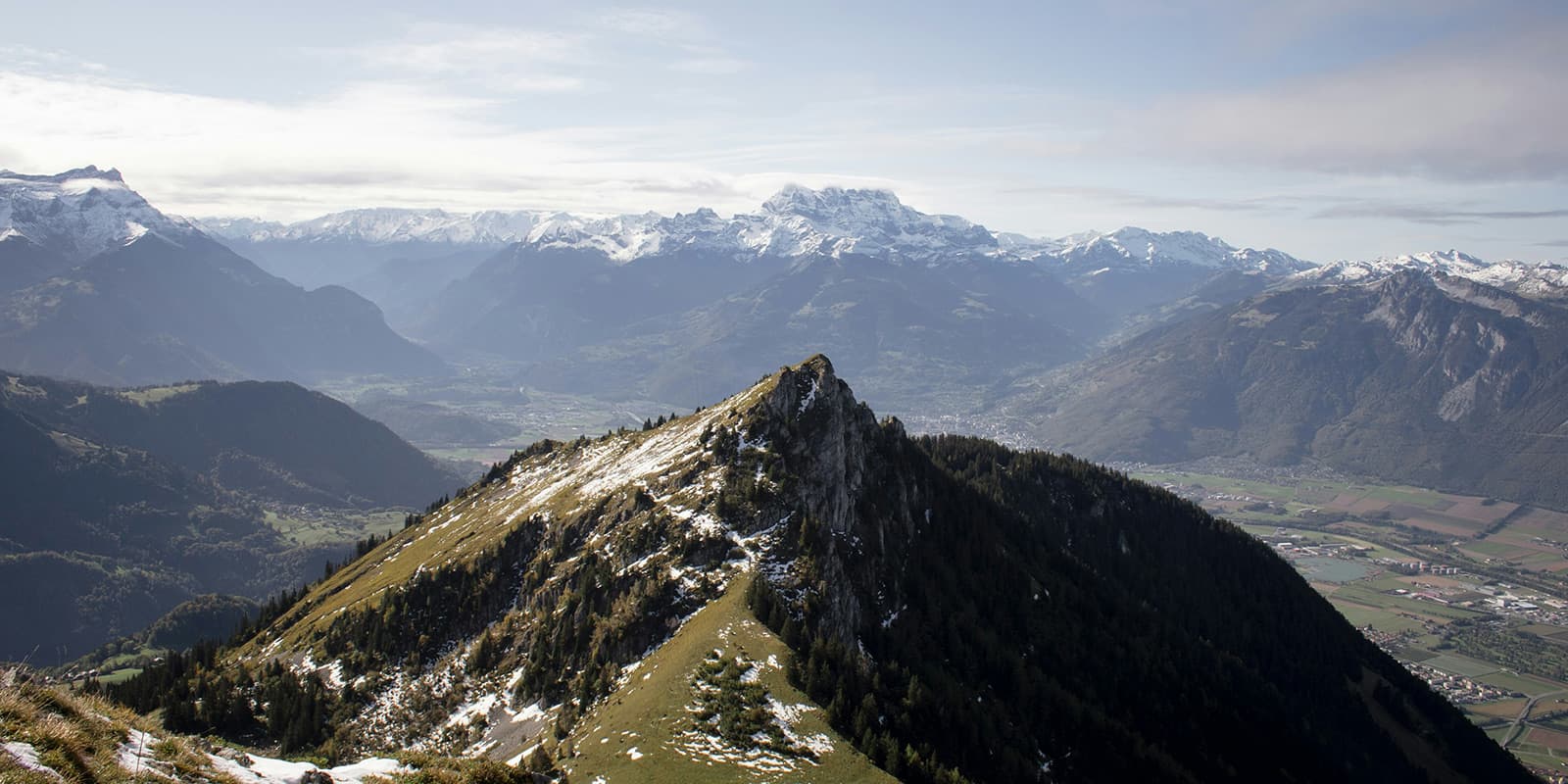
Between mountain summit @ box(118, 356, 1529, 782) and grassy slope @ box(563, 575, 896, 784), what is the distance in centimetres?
29

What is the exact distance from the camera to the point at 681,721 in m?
80.9

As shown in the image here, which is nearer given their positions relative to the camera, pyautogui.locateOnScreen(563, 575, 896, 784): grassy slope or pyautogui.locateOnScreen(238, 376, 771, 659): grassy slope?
pyautogui.locateOnScreen(563, 575, 896, 784): grassy slope

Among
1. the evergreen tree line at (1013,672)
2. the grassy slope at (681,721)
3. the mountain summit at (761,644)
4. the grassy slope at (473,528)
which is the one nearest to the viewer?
the grassy slope at (681,721)

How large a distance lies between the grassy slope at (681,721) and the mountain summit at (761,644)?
0.97ft

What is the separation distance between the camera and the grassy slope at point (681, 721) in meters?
73.7

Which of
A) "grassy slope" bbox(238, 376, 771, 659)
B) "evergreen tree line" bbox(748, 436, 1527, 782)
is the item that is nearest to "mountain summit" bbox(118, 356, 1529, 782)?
"evergreen tree line" bbox(748, 436, 1527, 782)

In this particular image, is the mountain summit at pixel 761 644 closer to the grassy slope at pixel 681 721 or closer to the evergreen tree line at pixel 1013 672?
the grassy slope at pixel 681 721

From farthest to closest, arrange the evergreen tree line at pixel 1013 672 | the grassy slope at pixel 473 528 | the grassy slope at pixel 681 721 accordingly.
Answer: the grassy slope at pixel 473 528
the evergreen tree line at pixel 1013 672
the grassy slope at pixel 681 721

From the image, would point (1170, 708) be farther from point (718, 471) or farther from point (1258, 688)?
point (718, 471)

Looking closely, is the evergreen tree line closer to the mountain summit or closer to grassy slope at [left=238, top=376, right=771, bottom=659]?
the mountain summit

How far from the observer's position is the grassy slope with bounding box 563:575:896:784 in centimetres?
7369

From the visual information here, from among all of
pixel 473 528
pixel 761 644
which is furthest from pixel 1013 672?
pixel 473 528

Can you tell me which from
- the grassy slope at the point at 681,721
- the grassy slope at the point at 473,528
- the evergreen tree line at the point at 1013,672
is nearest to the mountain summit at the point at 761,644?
the grassy slope at the point at 681,721

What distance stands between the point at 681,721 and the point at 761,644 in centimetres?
1628
